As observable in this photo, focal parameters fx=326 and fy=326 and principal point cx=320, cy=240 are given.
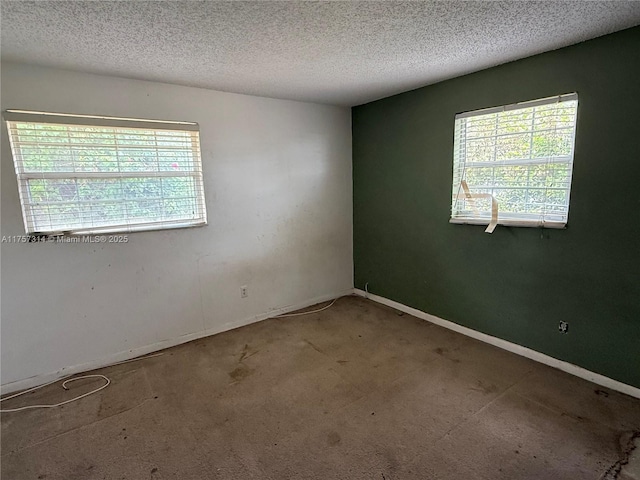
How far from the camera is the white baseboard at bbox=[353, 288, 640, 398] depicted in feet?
7.20

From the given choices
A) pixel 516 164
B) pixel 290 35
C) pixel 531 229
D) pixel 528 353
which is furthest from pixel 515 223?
pixel 290 35

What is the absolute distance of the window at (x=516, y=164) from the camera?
2324 mm

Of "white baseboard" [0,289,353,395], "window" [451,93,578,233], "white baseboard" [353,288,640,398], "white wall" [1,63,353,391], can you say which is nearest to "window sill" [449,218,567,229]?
"window" [451,93,578,233]

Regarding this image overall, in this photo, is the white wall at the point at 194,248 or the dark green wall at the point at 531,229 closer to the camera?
the dark green wall at the point at 531,229

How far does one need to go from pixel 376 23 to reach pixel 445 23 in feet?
1.26

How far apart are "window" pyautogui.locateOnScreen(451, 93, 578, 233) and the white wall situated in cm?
147

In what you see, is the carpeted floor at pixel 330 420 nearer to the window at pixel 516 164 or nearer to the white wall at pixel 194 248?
the white wall at pixel 194 248

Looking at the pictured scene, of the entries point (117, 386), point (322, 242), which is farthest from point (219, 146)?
point (117, 386)

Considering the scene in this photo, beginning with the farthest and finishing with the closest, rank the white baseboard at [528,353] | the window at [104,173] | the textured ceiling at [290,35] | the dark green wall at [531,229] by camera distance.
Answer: the window at [104,173]
the white baseboard at [528,353]
the dark green wall at [531,229]
the textured ceiling at [290,35]

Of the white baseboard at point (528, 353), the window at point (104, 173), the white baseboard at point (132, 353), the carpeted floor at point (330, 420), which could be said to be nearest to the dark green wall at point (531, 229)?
the white baseboard at point (528, 353)

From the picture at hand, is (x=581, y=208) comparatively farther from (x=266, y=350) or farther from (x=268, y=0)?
(x=266, y=350)

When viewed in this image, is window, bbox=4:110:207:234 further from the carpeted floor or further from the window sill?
the window sill

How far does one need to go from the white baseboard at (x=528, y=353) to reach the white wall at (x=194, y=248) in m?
1.04

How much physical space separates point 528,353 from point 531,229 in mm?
1003
